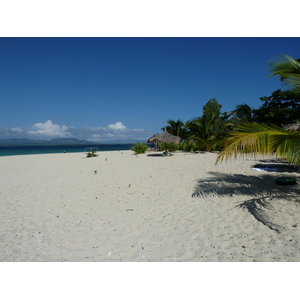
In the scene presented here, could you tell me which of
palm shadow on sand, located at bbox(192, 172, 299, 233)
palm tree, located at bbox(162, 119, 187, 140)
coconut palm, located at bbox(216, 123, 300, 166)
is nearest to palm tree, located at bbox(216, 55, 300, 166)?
coconut palm, located at bbox(216, 123, 300, 166)

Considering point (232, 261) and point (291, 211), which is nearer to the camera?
point (232, 261)

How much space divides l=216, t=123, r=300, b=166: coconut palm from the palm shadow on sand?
3.88 ft

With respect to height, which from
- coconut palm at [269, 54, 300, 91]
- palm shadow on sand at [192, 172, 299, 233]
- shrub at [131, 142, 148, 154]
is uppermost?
coconut palm at [269, 54, 300, 91]

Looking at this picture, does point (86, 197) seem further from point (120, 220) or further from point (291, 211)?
point (291, 211)

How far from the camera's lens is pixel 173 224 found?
330 cm

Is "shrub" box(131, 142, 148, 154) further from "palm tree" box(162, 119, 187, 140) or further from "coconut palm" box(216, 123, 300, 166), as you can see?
"coconut palm" box(216, 123, 300, 166)

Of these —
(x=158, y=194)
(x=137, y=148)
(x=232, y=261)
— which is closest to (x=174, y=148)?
(x=137, y=148)

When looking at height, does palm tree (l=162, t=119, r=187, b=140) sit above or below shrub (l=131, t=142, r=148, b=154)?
above

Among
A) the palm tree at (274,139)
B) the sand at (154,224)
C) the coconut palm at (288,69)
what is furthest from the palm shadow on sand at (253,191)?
the coconut palm at (288,69)

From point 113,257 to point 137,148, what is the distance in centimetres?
1714

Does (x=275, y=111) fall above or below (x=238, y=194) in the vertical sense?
above

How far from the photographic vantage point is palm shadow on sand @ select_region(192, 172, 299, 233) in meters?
3.58

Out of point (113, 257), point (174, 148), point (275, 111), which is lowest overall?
point (113, 257)

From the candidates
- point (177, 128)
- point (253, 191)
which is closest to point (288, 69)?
point (253, 191)
